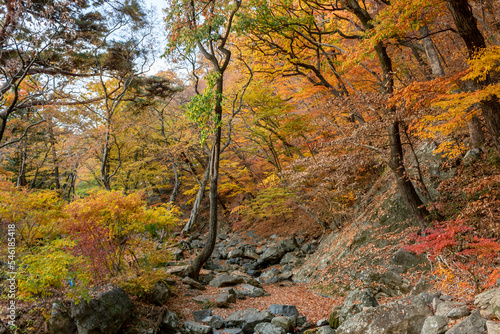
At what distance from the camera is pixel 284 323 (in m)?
5.18

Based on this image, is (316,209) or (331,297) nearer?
(331,297)

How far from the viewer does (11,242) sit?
15.5 ft

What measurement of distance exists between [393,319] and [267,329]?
2.31 metres

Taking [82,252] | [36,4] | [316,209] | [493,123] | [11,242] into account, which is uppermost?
[36,4]

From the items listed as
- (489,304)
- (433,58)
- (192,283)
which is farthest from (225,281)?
(433,58)

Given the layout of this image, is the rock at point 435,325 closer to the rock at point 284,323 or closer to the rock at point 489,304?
the rock at point 489,304

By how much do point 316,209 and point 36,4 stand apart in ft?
37.8

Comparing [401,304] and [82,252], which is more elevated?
[82,252]

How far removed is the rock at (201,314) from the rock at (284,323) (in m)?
1.45

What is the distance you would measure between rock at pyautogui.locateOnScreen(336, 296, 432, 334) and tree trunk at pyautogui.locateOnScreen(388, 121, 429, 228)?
9.79 feet

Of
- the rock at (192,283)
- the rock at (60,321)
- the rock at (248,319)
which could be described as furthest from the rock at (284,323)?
the rock at (60,321)

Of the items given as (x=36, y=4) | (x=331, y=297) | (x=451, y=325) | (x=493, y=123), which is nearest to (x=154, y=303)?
(x=331, y=297)

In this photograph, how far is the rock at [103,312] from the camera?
14.6ft

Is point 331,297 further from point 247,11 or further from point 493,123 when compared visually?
point 247,11
